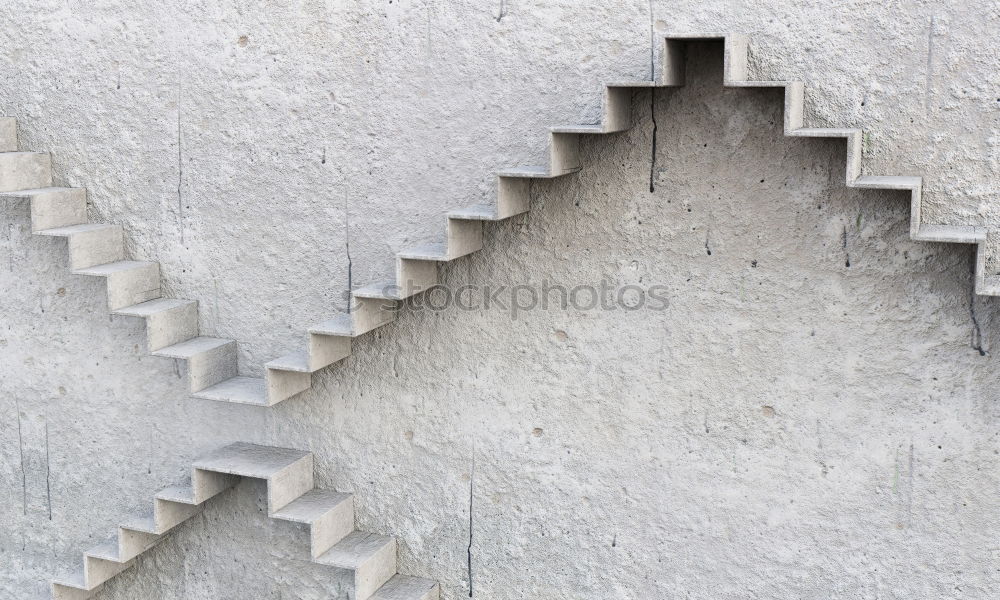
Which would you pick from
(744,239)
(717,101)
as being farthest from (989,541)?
(717,101)

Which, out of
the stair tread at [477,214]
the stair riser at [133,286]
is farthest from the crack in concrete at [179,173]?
the stair tread at [477,214]

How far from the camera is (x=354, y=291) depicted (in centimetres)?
321

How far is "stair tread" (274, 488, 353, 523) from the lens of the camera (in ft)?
11.6

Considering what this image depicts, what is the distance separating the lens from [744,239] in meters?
3.13

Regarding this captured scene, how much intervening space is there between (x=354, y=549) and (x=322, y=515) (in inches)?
7.8

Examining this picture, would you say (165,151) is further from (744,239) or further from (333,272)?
(744,239)

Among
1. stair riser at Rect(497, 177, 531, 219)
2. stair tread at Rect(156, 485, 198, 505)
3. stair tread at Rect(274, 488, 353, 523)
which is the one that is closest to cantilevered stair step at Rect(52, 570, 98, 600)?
stair tread at Rect(156, 485, 198, 505)

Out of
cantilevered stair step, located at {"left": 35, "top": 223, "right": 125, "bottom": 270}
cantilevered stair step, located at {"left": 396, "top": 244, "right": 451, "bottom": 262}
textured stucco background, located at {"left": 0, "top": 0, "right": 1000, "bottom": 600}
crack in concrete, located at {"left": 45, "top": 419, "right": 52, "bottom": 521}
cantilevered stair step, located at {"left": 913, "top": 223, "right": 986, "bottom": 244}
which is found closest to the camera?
cantilevered stair step, located at {"left": 913, "top": 223, "right": 986, "bottom": 244}

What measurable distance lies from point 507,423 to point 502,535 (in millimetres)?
418

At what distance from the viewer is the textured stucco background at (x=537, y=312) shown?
2.98 m

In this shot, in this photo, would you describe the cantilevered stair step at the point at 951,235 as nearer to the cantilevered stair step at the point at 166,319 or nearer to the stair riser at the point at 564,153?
the stair riser at the point at 564,153

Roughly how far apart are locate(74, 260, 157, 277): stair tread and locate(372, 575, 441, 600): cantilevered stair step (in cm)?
153

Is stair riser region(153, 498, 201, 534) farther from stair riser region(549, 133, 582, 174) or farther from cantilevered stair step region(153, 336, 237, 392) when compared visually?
stair riser region(549, 133, 582, 174)

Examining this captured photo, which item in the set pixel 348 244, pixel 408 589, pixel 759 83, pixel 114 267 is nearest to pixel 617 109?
pixel 759 83
